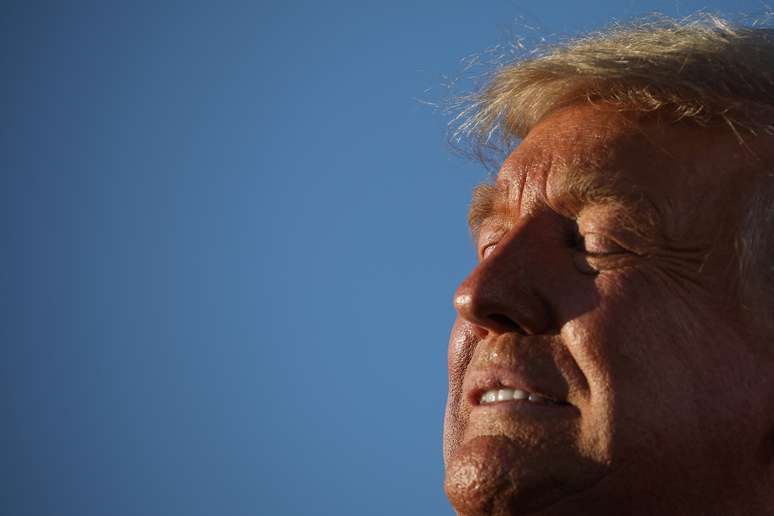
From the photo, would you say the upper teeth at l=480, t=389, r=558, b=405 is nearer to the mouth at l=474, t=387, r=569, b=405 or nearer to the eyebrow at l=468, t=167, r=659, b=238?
the mouth at l=474, t=387, r=569, b=405

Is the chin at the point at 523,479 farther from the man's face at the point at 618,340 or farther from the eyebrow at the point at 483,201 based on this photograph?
the eyebrow at the point at 483,201

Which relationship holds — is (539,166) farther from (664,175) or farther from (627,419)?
(627,419)

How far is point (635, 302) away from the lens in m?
0.80

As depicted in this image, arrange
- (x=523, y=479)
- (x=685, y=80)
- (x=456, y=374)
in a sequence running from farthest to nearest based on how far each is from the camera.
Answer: (x=456, y=374)
(x=685, y=80)
(x=523, y=479)

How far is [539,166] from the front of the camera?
2.93 ft

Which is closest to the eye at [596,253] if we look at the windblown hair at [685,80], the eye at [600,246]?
the eye at [600,246]

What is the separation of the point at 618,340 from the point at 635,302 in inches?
1.7

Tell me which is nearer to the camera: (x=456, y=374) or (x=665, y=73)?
(x=665, y=73)

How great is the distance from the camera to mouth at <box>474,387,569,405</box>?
2.60 ft

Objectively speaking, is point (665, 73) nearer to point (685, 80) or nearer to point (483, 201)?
point (685, 80)

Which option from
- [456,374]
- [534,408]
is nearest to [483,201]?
[456,374]

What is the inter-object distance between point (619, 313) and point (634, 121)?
0.19 meters

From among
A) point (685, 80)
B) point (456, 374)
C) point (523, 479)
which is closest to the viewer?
point (523, 479)

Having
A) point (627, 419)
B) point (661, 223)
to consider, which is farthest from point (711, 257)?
point (627, 419)
